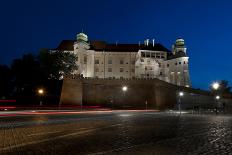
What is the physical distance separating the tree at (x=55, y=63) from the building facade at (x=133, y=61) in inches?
458

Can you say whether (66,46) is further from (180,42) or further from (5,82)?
(180,42)

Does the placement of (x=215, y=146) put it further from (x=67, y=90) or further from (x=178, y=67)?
(x=178, y=67)

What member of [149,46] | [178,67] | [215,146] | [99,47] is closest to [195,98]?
[178,67]

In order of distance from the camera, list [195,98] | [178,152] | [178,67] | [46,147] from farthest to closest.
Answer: [178,67] → [195,98] → [46,147] → [178,152]

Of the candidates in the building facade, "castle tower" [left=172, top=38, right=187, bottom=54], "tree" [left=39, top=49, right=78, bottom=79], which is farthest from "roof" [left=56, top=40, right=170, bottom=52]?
"tree" [left=39, top=49, right=78, bottom=79]

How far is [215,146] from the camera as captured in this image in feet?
32.5

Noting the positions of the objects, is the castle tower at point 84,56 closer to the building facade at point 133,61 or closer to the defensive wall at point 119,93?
the building facade at point 133,61

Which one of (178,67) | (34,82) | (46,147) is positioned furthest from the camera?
(178,67)

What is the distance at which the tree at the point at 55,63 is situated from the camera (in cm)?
7990

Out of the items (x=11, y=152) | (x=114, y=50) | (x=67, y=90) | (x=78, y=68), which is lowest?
(x=11, y=152)

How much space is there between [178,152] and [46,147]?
14.3 ft

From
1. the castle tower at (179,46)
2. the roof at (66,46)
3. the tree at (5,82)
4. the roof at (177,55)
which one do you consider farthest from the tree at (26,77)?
the castle tower at (179,46)

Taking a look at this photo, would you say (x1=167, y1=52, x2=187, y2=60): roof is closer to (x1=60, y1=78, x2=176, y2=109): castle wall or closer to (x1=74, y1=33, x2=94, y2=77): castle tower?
(x1=74, y1=33, x2=94, y2=77): castle tower

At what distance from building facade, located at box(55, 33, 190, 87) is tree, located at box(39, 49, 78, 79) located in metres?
11.6
